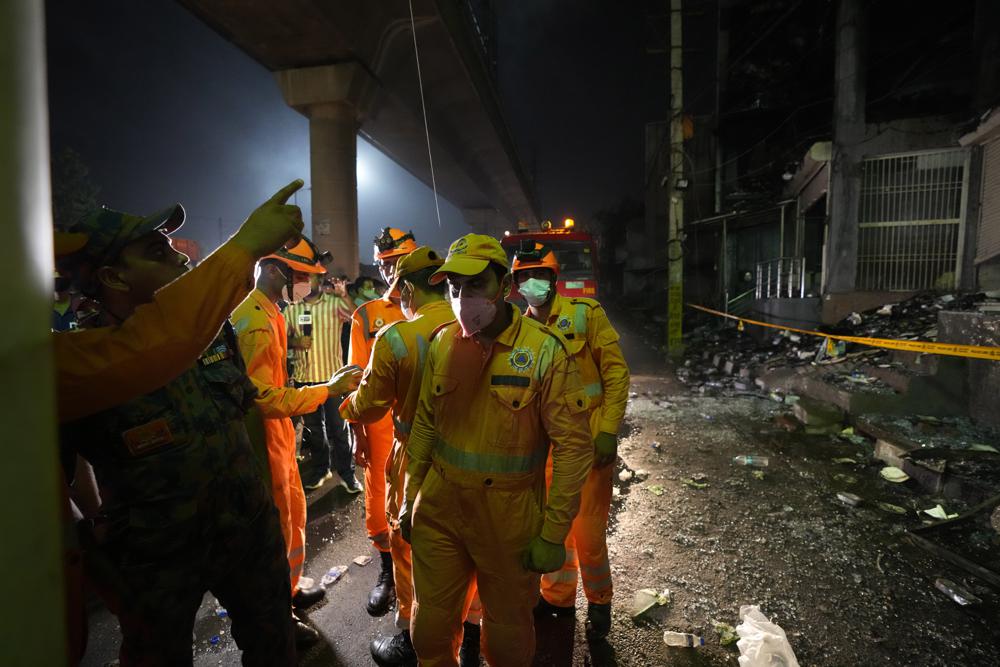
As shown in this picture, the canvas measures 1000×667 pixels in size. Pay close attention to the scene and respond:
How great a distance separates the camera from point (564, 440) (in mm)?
1857

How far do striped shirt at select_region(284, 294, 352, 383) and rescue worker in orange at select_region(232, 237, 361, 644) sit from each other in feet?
5.23

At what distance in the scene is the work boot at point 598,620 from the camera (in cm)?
261

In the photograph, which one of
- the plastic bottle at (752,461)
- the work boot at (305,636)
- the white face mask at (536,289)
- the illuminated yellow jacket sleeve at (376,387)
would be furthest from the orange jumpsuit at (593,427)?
the plastic bottle at (752,461)

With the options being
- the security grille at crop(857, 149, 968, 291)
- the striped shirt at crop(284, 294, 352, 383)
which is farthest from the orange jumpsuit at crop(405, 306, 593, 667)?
the security grille at crop(857, 149, 968, 291)

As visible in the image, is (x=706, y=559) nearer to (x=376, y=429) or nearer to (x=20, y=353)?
(x=376, y=429)

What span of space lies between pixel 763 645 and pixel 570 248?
932cm

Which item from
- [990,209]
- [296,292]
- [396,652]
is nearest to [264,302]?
[296,292]

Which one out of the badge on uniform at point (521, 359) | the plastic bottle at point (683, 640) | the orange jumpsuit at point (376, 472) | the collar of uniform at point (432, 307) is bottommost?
the plastic bottle at point (683, 640)

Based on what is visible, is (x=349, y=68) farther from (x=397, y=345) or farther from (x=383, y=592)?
(x=383, y=592)

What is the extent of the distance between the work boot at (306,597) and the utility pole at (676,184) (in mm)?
10278

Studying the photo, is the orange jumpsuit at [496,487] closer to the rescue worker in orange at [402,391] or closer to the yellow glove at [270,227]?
the rescue worker in orange at [402,391]

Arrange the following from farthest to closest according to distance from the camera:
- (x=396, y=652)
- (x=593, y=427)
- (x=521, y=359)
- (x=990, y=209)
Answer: (x=990, y=209) → (x=593, y=427) → (x=396, y=652) → (x=521, y=359)

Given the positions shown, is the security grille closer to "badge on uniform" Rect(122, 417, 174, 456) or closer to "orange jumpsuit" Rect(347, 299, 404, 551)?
"orange jumpsuit" Rect(347, 299, 404, 551)

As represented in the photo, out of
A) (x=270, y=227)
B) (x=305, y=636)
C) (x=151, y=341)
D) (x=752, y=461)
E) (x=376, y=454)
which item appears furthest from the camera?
(x=752, y=461)
